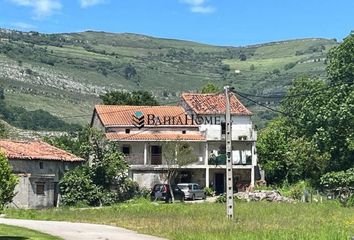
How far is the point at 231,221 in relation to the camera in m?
35.7

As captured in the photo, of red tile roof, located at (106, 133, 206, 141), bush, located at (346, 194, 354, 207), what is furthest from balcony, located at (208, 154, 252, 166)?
bush, located at (346, 194, 354, 207)

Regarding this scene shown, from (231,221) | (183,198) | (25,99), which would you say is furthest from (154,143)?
(25,99)

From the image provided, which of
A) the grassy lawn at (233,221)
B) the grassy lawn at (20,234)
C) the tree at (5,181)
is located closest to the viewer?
the tree at (5,181)

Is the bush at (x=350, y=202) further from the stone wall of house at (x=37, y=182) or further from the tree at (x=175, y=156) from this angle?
the stone wall of house at (x=37, y=182)

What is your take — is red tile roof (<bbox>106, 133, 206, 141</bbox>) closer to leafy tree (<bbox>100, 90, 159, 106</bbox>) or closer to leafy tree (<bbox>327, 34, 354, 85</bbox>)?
leafy tree (<bbox>327, 34, 354, 85</bbox>)

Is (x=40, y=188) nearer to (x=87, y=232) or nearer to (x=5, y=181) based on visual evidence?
(x=87, y=232)

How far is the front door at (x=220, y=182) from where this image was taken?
71619 mm

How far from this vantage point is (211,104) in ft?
238

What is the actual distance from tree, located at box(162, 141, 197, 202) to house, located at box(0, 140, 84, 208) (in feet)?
29.3

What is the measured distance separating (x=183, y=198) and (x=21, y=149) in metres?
14.1

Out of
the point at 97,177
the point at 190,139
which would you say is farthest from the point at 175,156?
the point at 97,177

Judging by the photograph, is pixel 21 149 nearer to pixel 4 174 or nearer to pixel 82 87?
pixel 4 174

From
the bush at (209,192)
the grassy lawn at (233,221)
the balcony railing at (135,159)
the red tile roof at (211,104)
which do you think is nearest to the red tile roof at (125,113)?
Result: the red tile roof at (211,104)

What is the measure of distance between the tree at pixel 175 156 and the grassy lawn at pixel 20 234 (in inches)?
1390
